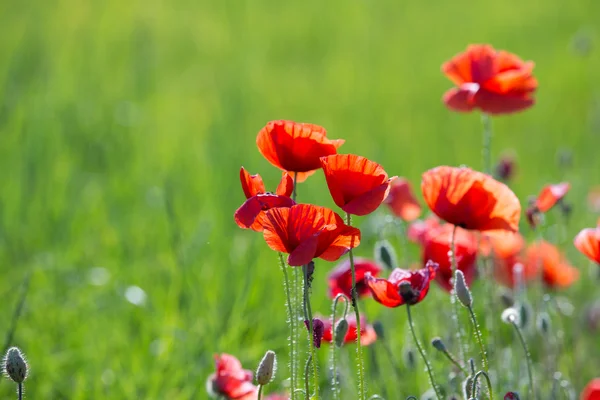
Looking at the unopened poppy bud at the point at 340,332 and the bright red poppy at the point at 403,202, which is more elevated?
the bright red poppy at the point at 403,202

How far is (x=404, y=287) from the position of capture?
1246mm

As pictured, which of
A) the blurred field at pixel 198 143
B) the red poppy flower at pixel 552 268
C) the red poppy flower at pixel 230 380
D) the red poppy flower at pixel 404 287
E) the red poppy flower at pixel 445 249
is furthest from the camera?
the blurred field at pixel 198 143

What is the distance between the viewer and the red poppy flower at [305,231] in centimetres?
109

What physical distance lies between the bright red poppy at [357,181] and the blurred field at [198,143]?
697 mm

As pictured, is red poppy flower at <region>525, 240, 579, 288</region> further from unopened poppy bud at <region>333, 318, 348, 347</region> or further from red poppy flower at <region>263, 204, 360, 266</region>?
red poppy flower at <region>263, 204, 360, 266</region>

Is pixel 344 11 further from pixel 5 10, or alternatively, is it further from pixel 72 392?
pixel 72 392

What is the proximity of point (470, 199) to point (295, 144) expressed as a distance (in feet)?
0.99

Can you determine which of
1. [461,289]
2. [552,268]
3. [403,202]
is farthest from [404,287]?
[552,268]

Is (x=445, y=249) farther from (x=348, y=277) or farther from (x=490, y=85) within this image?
(x=490, y=85)

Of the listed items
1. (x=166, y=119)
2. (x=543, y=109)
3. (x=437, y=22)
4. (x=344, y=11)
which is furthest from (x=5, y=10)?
(x=543, y=109)

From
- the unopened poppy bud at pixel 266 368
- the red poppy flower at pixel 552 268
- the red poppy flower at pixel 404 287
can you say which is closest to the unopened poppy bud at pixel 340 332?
the red poppy flower at pixel 404 287

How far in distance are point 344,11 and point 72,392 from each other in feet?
17.1

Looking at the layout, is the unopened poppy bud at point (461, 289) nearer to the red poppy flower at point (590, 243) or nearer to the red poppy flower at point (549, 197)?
the red poppy flower at point (590, 243)

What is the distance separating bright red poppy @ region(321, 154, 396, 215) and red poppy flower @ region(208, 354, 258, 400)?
0.40 meters
